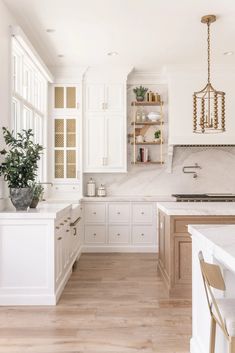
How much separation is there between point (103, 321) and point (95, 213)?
283cm

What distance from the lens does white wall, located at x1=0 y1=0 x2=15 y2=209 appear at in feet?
12.0

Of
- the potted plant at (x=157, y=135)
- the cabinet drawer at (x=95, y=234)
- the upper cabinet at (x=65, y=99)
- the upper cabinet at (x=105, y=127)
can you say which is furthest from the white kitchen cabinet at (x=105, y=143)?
the cabinet drawer at (x=95, y=234)

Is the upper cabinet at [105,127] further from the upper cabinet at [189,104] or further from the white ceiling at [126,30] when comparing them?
the upper cabinet at [189,104]

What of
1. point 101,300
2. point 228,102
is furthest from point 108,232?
point 228,102

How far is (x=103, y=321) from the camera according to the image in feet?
9.95

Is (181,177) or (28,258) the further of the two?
(181,177)

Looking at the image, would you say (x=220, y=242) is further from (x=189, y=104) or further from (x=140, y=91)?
(x=140, y=91)

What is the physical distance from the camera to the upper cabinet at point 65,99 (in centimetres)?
593

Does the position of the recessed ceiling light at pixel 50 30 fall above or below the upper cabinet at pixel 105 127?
above

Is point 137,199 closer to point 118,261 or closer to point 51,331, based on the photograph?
point 118,261

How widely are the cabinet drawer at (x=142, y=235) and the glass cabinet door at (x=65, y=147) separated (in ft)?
4.44

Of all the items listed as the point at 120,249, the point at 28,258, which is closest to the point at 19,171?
the point at 28,258

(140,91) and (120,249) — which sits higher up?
(140,91)

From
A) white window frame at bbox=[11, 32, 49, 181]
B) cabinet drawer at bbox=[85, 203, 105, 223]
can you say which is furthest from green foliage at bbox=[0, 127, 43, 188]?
cabinet drawer at bbox=[85, 203, 105, 223]
